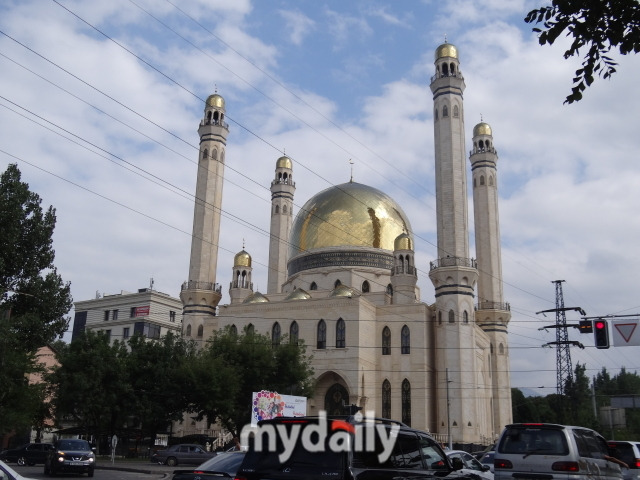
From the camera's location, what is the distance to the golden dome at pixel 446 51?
44.5 m

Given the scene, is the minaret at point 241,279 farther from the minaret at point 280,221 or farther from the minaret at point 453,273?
the minaret at point 453,273

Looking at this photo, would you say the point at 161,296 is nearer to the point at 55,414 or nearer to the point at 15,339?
the point at 55,414

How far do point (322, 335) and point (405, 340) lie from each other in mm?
4991

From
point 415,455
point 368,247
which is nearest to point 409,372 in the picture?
point 368,247

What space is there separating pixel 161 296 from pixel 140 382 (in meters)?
31.7

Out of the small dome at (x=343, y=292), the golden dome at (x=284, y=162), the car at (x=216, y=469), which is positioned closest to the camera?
the car at (x=216, y=469)

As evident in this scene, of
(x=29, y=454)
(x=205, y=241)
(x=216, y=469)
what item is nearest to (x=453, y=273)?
(x=205, y=241)

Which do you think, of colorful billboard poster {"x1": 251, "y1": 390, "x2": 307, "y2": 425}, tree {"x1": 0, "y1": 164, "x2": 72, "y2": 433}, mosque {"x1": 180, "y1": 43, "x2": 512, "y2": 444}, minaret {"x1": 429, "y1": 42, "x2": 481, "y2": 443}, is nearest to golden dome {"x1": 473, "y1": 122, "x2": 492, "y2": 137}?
mosque {"x1": 180, "y1": 43, "x2": 512, "y2": 444}

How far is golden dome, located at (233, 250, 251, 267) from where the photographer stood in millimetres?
49219

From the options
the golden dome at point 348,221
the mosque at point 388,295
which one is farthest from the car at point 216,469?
the golden dome at point 348,221

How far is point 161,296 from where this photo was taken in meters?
64.9

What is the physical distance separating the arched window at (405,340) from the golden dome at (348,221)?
889 centimetres

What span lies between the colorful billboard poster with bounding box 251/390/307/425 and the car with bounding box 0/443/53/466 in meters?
7.60

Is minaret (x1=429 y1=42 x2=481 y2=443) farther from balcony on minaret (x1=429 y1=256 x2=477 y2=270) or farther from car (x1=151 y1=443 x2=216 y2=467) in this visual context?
car (x1=151 y1=443 x2=216 y2=467)
